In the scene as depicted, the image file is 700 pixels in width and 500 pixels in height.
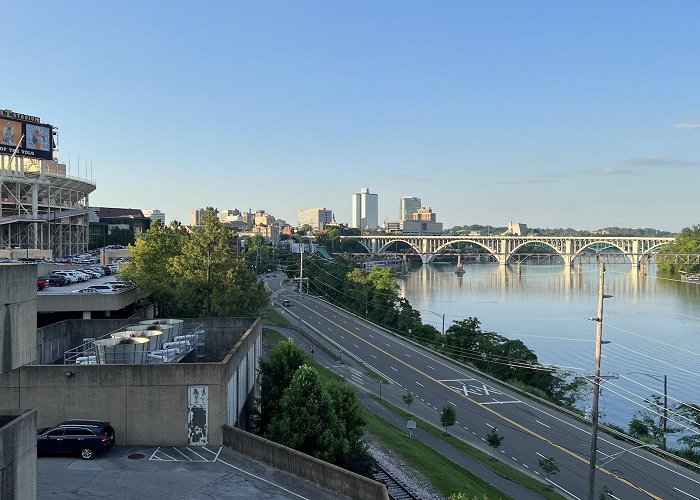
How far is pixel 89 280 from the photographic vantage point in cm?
5144

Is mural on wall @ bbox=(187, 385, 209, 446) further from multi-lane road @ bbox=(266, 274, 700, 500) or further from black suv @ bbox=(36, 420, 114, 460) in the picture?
multi-lane road @ bbox=(266, 274, 700, 500)

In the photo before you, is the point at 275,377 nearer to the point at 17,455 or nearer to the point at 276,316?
the point at 17,455

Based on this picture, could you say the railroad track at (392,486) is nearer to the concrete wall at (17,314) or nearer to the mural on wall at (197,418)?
the mural on wall at (197,418)

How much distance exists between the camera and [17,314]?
1128cm

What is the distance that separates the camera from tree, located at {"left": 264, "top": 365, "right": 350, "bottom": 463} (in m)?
21.6

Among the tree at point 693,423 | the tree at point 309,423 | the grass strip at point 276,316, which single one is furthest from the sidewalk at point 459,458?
the grass strip at point 276,316

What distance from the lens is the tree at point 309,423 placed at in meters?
21.6

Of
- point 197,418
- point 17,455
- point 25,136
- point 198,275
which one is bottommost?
point 197,418

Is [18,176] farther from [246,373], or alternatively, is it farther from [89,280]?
[246,373]

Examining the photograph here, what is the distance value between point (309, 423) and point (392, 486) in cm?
398

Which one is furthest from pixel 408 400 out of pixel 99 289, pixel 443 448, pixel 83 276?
pixel 83 276

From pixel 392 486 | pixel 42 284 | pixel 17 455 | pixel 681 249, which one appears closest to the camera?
pixel 17 455

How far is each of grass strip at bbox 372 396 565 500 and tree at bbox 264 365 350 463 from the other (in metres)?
10.5

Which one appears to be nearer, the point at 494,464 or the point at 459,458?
the point at 494,464
